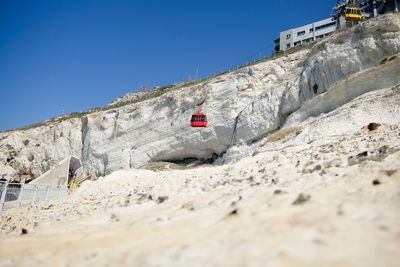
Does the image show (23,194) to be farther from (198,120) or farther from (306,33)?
(306,33)

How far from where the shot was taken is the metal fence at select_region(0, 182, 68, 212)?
10500mm

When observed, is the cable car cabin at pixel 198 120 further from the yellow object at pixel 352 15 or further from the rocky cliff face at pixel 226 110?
the yellow object at pixel 352 15

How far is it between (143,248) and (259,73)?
1051 inches

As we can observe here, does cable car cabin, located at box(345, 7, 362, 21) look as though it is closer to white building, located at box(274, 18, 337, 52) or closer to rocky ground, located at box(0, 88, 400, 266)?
white building, located at box(274, 18, 337, 52)

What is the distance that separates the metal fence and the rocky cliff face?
1682 cm

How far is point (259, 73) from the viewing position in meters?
27.2

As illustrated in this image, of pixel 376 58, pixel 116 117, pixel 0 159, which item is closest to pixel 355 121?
pixel 376 58

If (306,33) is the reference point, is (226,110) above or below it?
below

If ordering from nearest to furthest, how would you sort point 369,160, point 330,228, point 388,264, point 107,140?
point 388,264, point 330,228, point 369,160, point 107,140

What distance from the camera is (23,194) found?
11.6 metres

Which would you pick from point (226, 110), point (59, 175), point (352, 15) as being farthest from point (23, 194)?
point (352, 15)

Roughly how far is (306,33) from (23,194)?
55.6 meters

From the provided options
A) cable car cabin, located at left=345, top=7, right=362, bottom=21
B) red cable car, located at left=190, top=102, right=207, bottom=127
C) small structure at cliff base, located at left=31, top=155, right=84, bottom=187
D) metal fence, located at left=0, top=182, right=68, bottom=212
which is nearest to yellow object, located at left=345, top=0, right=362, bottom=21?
cable car cabin, located at left=345, top=7, right=362, bottom=21

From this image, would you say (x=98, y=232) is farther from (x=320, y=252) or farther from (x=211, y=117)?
(x=211, y=117)
